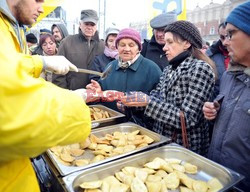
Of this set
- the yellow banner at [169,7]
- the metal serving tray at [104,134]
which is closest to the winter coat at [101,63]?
the metal serving tray at [104,134]

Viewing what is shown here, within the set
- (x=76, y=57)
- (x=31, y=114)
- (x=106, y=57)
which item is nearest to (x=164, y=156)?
(x=31, y=114)

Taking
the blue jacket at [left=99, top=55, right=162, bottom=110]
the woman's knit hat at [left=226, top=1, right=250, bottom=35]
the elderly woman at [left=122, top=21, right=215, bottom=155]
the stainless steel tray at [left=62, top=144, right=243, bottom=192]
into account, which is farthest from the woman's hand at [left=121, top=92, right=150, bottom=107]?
the woman's knit hat at [left=226, top=1, right=250, bottom=35]

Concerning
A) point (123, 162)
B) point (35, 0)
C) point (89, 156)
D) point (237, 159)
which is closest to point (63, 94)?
point (35, 0)

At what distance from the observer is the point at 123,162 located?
116cm

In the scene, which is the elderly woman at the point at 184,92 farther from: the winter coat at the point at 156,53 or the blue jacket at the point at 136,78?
the winter coat at the point at 156,53

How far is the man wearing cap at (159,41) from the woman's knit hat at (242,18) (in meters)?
1.50

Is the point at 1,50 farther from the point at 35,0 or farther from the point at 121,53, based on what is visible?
the point at 121,53

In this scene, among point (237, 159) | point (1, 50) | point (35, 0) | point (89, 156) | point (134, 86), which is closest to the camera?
point (1, 50)

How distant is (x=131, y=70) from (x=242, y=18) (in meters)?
1.09

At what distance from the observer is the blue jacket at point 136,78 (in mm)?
2012

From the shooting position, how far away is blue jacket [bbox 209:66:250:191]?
3.70ft

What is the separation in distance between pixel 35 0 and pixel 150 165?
1.01 meters

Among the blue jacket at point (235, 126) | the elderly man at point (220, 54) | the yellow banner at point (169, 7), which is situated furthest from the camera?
the yellow banner at point (169, 7)

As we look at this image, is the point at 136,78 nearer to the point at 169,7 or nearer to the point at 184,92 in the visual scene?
the point at 184,92
